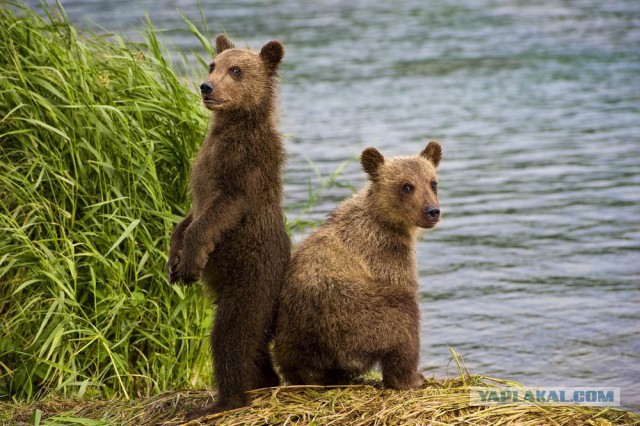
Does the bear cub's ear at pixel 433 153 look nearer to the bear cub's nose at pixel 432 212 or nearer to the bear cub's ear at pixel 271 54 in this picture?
the bear cub's nose at pixel 432 212

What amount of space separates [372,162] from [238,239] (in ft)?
2.90

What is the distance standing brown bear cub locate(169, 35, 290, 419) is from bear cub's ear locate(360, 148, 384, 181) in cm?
47

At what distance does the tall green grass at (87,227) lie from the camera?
6.20 meters

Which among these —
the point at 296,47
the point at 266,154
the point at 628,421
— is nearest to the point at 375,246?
the point at 266,154

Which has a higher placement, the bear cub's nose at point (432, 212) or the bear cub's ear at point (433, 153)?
the bear cub's ear at point (433, 153)

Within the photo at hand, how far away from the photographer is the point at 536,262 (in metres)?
10.1

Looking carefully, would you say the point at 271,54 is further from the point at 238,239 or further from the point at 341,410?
the point at 341,410

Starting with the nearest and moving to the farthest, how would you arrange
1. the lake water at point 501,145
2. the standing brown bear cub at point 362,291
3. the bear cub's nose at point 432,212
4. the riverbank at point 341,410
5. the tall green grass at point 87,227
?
1. the riverbank at point 341,410
2. the standing brown bear cub at point 362,291
3. the bear cub's nose at point 432,212
4. the tall green grass at point 87,227
5. the lake water at point 501,145

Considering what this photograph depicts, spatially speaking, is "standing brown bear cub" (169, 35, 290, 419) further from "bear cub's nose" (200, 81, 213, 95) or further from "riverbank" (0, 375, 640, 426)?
"riverbank" (0, 375, 640, 426)

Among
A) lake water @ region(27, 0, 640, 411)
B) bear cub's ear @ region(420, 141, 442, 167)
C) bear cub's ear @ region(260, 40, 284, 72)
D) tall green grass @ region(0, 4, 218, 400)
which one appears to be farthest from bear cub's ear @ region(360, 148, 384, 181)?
lake water @ region(27, 0, 640, 411)

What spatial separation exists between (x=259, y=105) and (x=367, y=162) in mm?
664

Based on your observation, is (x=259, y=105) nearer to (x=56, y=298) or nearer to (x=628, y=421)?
(x=56, y=298)

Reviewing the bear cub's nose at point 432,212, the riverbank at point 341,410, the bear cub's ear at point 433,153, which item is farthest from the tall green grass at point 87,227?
the bear cub's nose at point 432,212

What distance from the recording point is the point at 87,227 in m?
6.49
